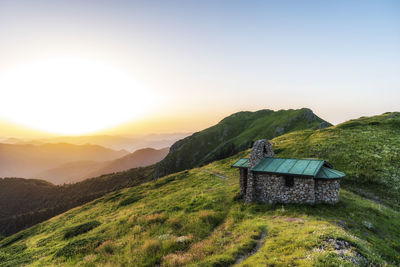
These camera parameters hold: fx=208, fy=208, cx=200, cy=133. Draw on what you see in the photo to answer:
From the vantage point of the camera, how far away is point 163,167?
5827 inches

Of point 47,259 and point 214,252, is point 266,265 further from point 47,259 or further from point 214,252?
point 47,259

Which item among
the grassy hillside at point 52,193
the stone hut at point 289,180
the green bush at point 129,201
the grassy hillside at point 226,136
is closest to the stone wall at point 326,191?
the stone hut at point 289,180

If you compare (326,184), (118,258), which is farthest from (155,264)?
(326,184)

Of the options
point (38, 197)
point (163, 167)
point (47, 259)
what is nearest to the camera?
point (47, 259)

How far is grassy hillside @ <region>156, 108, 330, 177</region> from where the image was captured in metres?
117

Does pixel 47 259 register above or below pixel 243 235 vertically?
below

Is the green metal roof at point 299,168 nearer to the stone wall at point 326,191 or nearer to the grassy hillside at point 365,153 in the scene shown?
the stone wall at point 326,191

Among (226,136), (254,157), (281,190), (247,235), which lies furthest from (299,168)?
(226,136)

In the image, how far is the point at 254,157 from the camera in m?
25.3

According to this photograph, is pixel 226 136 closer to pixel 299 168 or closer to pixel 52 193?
pixel 299 168

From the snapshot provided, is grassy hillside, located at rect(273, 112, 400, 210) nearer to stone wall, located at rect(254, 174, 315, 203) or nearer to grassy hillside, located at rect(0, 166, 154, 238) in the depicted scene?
stone wall, located at rect(254, 174, 315, 203)

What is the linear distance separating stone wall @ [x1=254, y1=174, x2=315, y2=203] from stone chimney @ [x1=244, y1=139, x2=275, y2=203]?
63 cm

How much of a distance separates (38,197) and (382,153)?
9353 inches

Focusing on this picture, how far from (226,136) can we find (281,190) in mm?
135801
